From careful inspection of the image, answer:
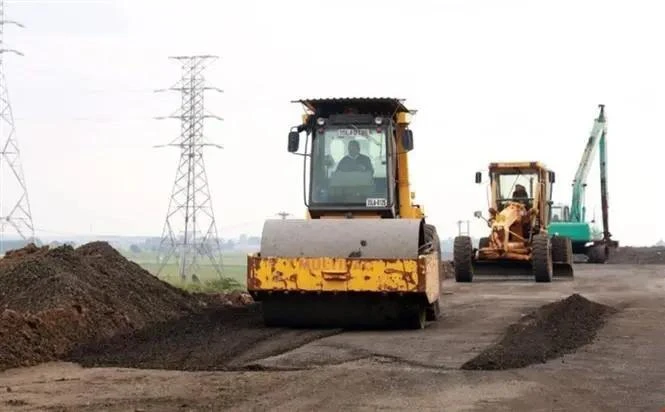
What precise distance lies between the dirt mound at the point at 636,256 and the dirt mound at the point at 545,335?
32.4 meters

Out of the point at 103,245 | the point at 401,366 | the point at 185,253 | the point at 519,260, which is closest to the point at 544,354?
the point at 401,366

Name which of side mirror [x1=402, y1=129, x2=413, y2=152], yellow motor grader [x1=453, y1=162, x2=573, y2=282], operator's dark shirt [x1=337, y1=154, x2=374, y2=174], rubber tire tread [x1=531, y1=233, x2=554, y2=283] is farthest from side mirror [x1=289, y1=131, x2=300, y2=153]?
yellow motor grader [x1=453, y1=162, x2=573, y2=282]

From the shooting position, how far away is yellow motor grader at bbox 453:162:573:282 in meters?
31.4

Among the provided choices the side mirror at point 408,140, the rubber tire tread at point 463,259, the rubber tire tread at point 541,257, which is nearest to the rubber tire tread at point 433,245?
the side mirror at point 408,140

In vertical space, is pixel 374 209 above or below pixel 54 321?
above

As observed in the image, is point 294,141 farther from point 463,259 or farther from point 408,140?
point 463,259

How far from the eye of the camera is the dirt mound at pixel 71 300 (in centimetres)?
1445

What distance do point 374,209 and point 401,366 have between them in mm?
5093

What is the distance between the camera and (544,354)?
13836 mm

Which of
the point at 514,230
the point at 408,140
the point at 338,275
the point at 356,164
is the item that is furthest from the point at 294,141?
the point at 514,230

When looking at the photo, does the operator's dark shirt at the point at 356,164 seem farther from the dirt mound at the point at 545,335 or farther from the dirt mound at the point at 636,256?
the dirt mound at the point at 636,256

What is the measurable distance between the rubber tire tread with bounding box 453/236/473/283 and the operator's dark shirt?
13710mm

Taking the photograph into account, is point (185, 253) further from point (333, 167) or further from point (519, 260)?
point (333, 167)

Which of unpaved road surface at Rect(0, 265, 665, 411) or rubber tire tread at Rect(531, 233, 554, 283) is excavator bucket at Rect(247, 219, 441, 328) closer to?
unpaved road surface at Rect(0, 265, 665, 411)
